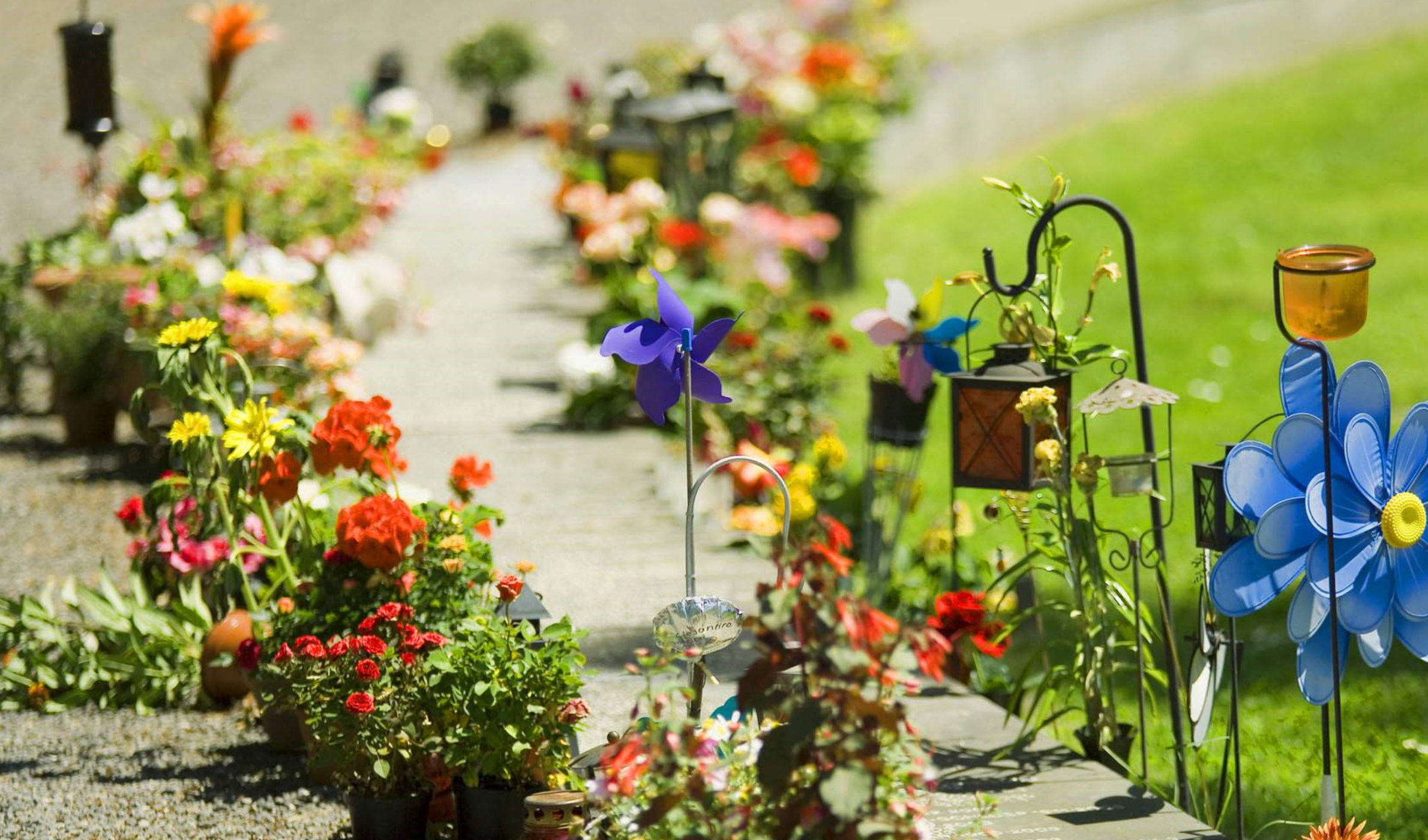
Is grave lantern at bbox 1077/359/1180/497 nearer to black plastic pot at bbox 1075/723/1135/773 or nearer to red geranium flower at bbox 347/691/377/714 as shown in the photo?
black plastic pot at bbox 1075/723/1135/773

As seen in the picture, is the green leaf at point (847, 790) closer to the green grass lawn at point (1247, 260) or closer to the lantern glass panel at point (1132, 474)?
the lantern glass panel at point (1132, 474)

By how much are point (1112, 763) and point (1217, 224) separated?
9.41m

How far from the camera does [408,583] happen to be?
362 centimetres

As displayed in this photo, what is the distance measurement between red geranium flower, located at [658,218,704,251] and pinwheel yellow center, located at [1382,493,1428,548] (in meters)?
5.14

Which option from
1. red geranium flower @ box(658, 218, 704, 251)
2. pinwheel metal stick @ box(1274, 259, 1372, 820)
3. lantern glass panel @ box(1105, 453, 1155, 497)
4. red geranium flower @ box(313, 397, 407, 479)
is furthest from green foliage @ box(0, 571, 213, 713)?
red geranium flower @ box(658, 218, 704, 251)

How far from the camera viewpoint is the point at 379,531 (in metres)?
3.50

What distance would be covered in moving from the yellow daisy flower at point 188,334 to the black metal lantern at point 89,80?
316 centimetres

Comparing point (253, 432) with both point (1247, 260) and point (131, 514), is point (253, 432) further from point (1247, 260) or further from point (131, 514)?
point (1247, 260)

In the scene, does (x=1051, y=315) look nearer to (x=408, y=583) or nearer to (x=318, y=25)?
(x=408, y=583)

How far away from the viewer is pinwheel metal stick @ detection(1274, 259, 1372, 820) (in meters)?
3.00

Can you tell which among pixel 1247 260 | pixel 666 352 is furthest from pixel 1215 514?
pixel 1247 260

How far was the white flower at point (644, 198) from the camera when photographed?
8.10m

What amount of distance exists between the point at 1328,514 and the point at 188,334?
259cm

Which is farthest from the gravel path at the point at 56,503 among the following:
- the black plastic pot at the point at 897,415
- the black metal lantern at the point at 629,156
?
the black metal lantern at the point at 629,156
